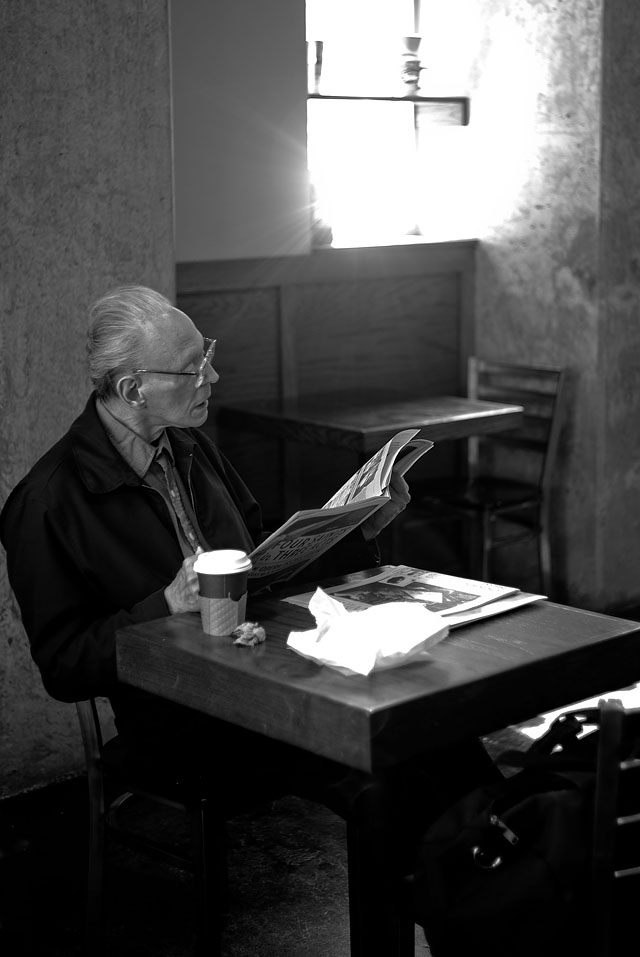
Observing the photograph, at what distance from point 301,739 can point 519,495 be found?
9.89 ft

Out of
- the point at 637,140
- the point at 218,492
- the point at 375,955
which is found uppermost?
the point at 637,140

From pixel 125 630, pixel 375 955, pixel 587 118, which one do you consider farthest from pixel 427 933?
pixel 587 118

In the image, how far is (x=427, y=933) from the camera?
1.78 meters

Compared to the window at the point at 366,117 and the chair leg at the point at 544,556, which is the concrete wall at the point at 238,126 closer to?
the window at the point at 366,117

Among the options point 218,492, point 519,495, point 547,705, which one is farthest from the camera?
point 519,495

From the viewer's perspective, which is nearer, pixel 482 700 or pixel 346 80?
pixel 482 700

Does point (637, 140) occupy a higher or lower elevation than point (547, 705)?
higher

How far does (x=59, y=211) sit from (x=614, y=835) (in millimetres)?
2200

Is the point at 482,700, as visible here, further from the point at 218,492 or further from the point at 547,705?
the point at 218,492

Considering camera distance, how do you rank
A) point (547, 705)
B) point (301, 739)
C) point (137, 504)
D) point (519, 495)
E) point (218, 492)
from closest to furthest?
1. point (301, 739)
2. point (547, 705)
3. point (137, 504)
4. point (218, 492)
5. point (519, 495)

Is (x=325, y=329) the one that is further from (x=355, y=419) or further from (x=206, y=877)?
(x=206, y=877)

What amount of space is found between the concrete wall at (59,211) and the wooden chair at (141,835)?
0.99m

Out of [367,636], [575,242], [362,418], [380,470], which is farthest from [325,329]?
[367,636]

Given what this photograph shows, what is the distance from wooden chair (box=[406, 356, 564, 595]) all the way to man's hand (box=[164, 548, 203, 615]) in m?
2.52
